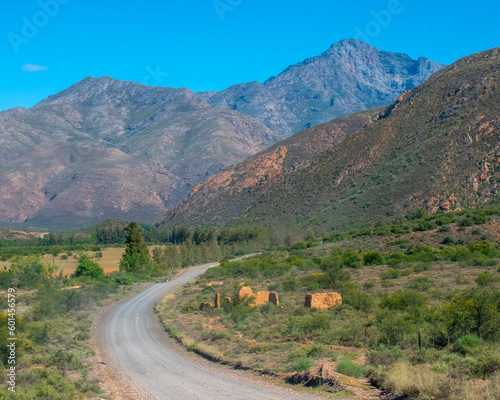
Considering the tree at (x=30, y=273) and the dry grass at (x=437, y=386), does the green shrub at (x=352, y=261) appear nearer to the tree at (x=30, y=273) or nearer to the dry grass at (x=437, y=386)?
the tree at (x=30, y=273)

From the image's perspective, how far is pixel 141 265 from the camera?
60.3 m

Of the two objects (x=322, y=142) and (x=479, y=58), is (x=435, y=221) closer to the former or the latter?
(x=479, y=58)

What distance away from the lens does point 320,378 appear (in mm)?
12859

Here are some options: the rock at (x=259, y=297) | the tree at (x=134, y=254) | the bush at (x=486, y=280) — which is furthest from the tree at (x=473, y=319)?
the tree at (x=134, y=254)

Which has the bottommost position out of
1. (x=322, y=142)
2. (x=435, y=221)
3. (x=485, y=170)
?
(x=435, y=221)

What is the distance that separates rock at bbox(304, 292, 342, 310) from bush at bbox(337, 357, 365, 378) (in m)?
10.6

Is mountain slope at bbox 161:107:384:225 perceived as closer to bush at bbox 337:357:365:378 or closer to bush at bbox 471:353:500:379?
bush at bbox 337:357:365:378

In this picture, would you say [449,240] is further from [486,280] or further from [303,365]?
[303,365]

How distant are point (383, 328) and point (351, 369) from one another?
4131mm

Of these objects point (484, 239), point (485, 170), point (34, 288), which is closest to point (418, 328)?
point (484, 239)

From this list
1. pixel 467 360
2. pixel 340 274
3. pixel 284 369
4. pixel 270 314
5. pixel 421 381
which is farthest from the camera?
pixel 340 274

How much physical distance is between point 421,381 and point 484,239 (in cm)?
4219

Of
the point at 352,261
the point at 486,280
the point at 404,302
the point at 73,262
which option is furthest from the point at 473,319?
the point at 73,262

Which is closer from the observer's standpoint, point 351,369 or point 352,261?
point 351,369
